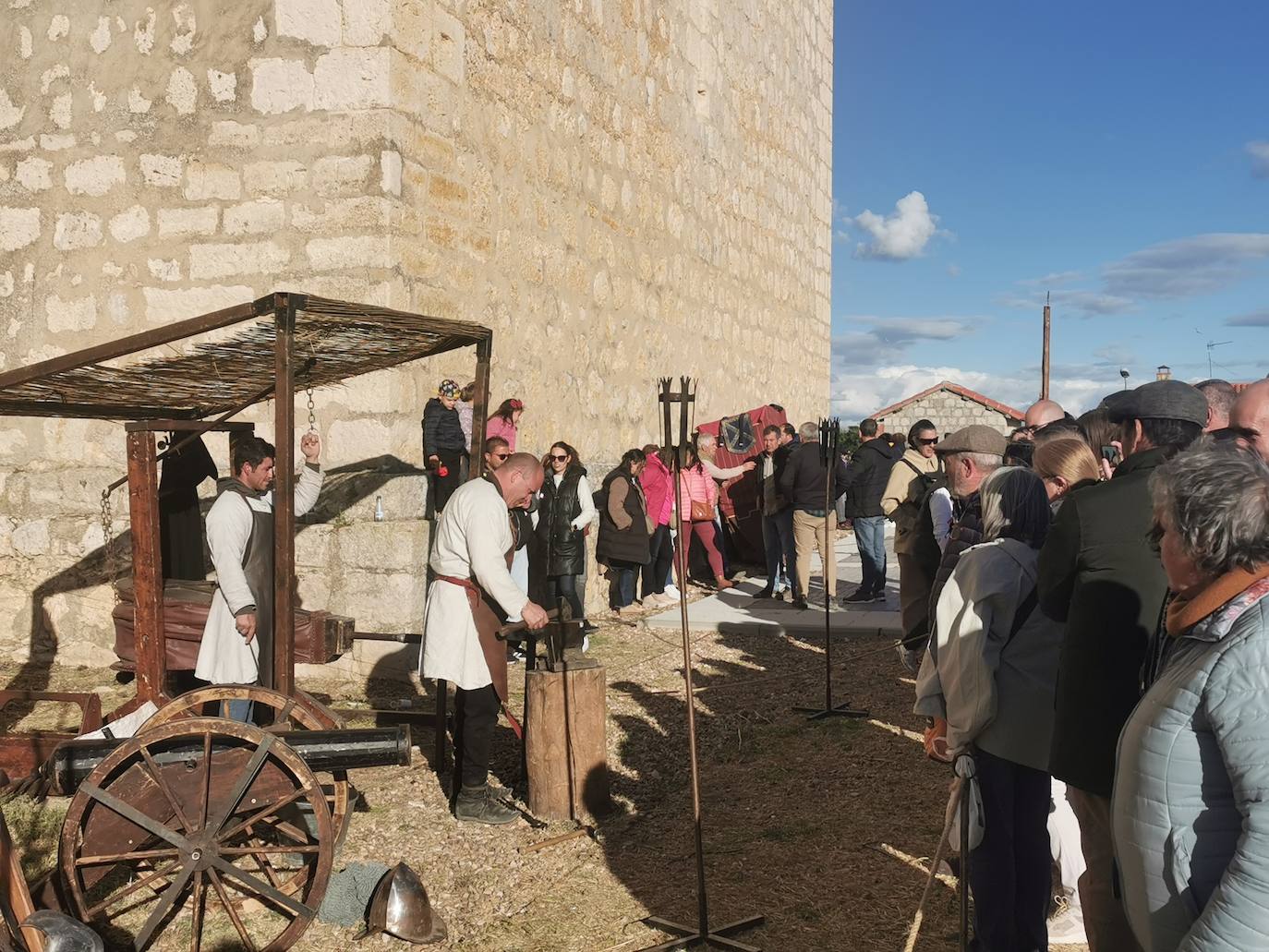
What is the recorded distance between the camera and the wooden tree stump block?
494cm

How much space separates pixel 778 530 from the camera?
35.0ft

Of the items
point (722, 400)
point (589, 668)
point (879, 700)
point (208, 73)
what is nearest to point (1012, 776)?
point (589, 668)

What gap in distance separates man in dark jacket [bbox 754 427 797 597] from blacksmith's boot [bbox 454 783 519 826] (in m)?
5.62

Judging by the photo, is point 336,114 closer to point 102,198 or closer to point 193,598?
point 102,198

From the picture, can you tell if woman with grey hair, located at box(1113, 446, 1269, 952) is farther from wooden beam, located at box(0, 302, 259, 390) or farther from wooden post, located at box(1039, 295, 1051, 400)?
wooden post, located at box(1039, 295, 1051, 400)

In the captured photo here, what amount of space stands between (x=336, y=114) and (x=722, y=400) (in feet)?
24.9

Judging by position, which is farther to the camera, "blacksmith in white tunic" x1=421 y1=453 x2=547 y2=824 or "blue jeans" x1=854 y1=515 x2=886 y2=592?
"blue jeans" x1=854 y1=515 x2=886 y2=592

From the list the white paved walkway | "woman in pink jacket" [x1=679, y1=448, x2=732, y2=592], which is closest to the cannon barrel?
the white paved walkway

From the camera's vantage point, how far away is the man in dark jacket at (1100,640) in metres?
2.67

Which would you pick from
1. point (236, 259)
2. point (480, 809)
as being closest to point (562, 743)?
point (480, 809)

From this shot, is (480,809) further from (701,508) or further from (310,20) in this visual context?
(701,508)

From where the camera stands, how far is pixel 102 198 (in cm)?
793

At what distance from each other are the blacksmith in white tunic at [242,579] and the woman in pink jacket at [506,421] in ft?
11.0

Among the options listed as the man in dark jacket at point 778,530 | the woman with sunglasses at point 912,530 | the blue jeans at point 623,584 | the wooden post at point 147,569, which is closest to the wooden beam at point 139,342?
the wooden post at point 147,569
